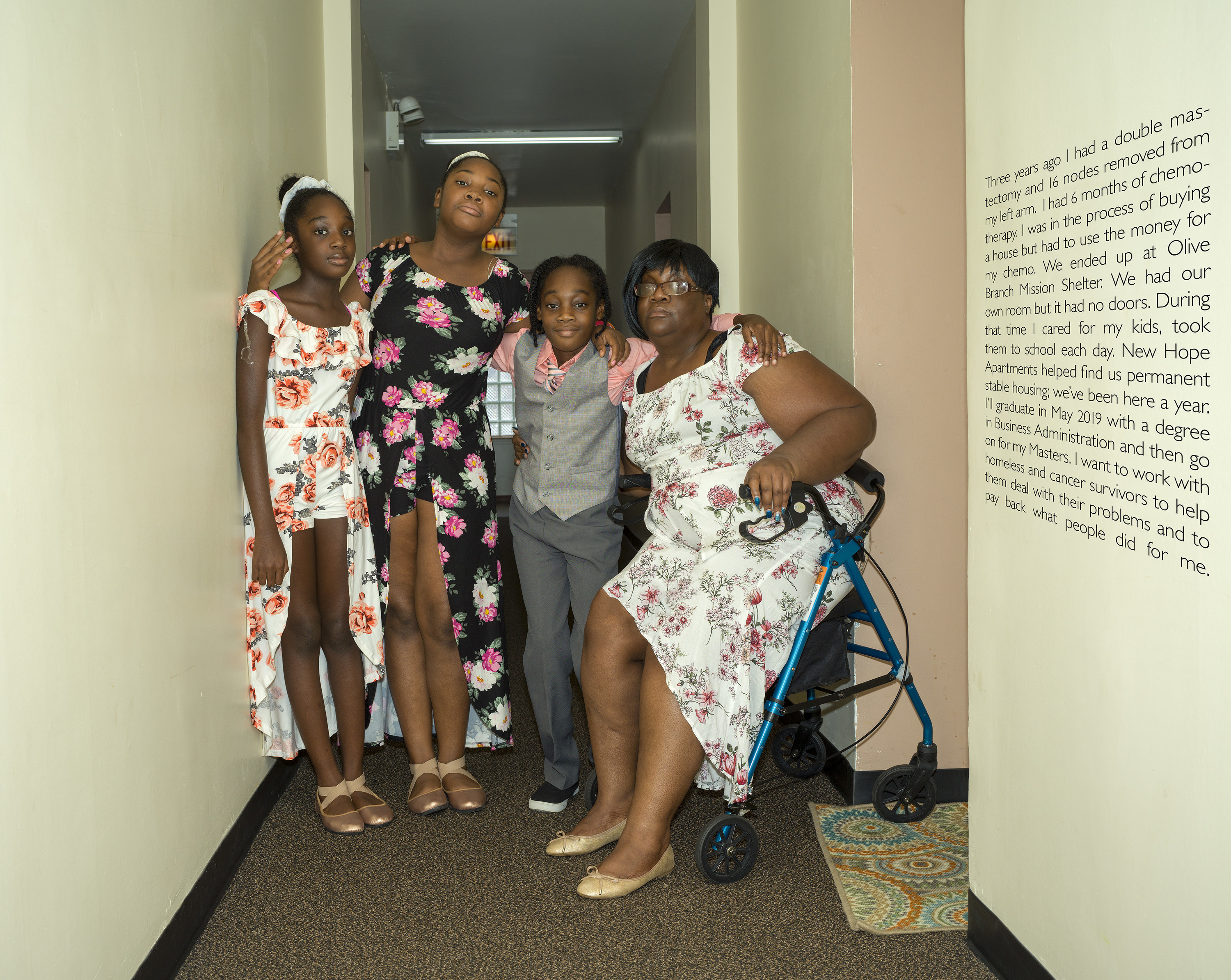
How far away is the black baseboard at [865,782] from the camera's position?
268 cm

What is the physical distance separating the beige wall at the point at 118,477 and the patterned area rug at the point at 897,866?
1.44 metres

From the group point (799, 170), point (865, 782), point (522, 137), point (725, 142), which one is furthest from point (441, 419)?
point (522, 137)

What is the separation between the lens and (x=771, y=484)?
203 centimetres

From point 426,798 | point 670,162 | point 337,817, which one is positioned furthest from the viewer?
point 670,162

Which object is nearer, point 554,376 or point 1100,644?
point 1100,644

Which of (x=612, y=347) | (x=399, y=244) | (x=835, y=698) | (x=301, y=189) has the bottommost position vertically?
(x=835, y=698)

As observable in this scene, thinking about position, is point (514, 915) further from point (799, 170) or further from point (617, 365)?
point (799, 170)

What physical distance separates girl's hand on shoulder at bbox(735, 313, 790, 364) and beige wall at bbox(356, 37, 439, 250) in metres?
2.12

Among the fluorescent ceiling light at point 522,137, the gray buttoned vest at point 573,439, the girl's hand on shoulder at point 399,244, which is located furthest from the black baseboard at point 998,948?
the fluorescent ceiling light at point 522,137

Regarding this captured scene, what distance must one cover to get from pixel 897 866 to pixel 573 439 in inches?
52.4

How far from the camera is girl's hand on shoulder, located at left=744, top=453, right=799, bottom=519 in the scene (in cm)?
203

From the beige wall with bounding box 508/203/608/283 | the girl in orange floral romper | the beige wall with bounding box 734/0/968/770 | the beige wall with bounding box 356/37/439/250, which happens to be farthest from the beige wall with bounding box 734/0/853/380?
the beige wall with bounding box 508/203/608/283

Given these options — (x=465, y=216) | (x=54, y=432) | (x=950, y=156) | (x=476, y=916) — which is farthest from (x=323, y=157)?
(x=476, y=916)

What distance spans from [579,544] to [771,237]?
4.72 feet
